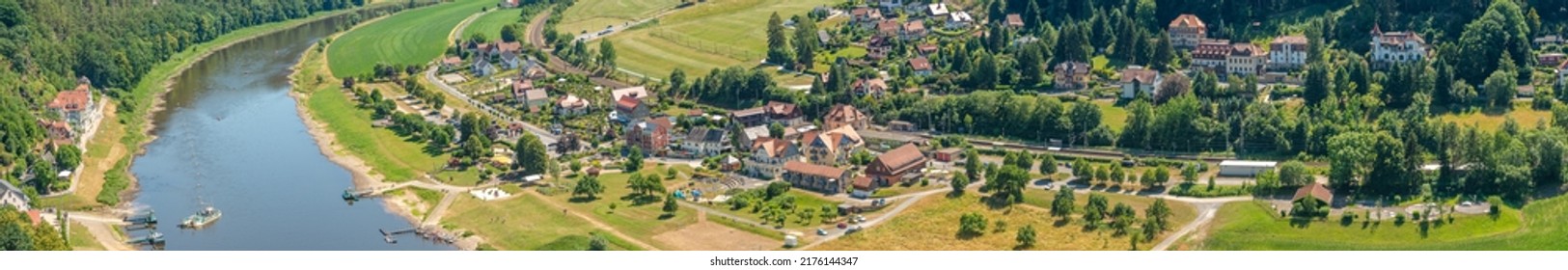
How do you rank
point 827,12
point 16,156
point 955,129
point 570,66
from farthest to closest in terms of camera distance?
point 827,12 → point 570,66 → point 955,129 → point 16,156

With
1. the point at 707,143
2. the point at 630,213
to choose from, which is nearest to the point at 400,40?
the point at 707,143

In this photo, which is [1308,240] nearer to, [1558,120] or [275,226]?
[1558,120]

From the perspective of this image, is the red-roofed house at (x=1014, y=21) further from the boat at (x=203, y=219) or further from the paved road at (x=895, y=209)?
the boat at (x=203, y=219)

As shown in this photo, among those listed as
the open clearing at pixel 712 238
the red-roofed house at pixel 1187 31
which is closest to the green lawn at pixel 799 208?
the open clearing at pixel 712 238

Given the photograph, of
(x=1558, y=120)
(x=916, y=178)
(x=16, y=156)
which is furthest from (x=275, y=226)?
(x=1558, y=120)

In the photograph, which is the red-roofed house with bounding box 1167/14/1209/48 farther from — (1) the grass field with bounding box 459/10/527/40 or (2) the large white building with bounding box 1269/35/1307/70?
(1) the grass field with bounding box 459/10/527/40

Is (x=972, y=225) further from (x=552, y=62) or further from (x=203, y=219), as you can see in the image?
(x=552, y=62)
